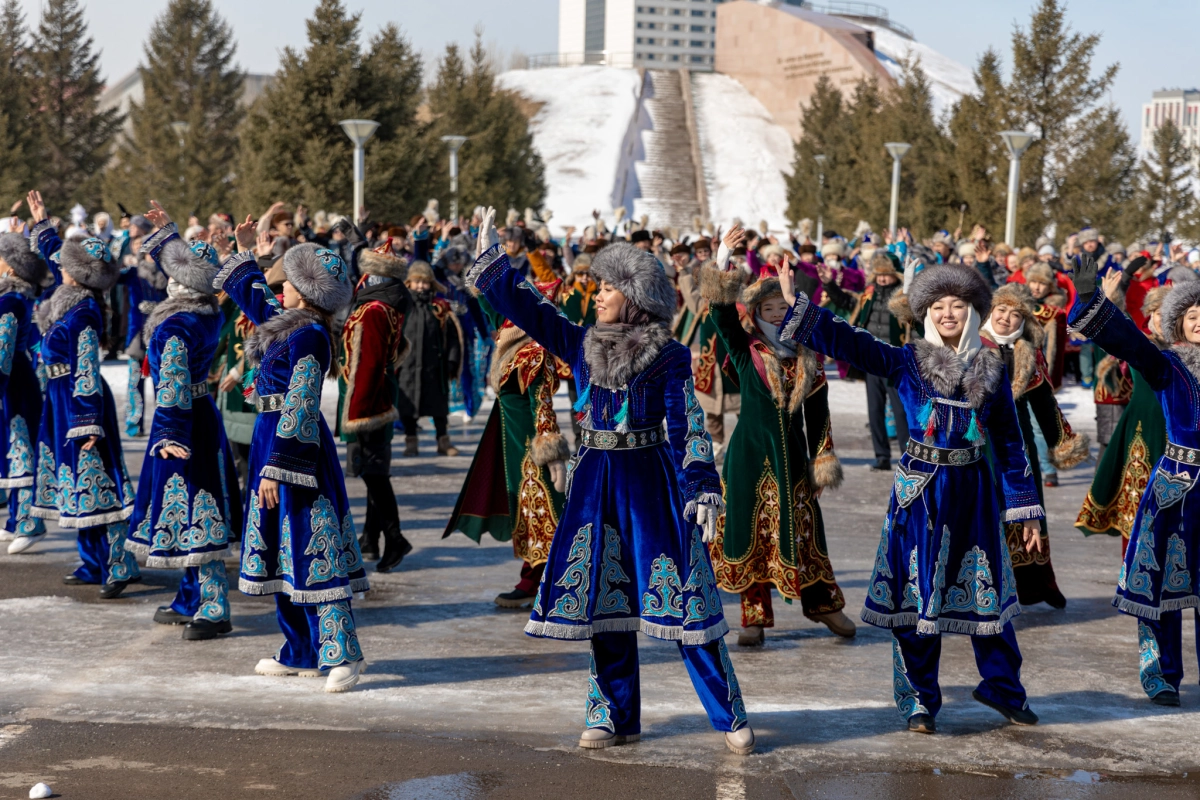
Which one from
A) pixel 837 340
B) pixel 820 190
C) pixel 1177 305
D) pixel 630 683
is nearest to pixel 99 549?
pixel 630 683

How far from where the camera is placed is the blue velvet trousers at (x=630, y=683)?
16.4 ft

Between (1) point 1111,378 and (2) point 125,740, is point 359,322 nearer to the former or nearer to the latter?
(2) point 125,740

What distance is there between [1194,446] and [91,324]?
5.48 metres

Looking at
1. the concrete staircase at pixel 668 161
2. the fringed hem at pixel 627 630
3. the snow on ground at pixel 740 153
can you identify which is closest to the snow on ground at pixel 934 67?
the snow on ground at pixel 740 153

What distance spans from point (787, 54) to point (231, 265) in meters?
Answer: 76.5

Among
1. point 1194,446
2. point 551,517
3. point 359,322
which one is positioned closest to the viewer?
point 1194,446

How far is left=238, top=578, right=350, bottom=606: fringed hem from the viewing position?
565 cm

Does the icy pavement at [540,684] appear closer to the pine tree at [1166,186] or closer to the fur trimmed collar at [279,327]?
the fur trimmed collar at [279,327]

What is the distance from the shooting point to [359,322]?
8.10m

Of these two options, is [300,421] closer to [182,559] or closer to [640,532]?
→ [182,559]

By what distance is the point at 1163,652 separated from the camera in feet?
19.1

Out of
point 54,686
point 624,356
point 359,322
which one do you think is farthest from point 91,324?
point 624,356

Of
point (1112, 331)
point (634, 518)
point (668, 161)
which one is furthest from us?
point (668, 161)

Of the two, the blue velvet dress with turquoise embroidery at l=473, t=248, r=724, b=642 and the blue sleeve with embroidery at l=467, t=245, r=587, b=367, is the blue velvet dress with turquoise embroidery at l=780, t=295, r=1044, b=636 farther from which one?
the blue sleeve with embroidery at l=467, t=245, r=587, b=367
